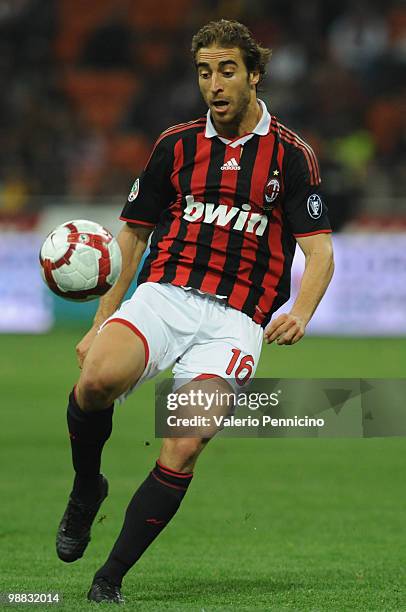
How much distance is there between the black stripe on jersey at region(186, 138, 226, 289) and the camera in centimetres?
Result: 474

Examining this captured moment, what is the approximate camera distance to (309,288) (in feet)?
15.3

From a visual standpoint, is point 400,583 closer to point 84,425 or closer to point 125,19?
point 84,425

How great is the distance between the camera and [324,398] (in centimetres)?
464

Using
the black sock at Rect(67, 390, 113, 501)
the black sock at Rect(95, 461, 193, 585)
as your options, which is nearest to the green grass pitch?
the black sock at Rect(95, 461, 193, 585)

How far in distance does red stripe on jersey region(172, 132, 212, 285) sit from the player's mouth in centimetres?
17

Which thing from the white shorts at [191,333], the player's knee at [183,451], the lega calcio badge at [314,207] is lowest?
the player's knee at [183,451]

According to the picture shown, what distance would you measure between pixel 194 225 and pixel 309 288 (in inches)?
19.8

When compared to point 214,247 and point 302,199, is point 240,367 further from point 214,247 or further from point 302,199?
point 302,199

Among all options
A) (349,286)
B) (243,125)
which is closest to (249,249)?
(243,125)

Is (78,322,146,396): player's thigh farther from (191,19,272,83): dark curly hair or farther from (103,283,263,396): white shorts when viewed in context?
(191,19,272,83): dark curly hair

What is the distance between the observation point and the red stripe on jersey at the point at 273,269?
4805mm
